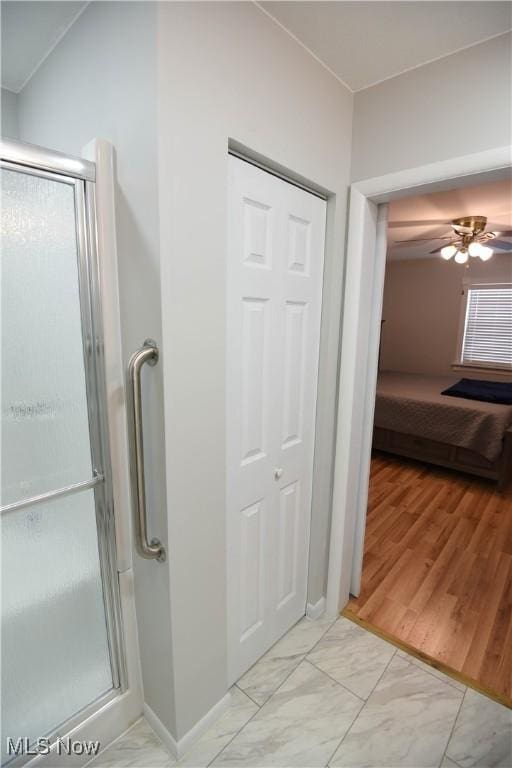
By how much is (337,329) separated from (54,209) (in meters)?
1.15

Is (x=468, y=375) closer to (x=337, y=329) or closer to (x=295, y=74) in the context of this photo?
(x=337, y=329)

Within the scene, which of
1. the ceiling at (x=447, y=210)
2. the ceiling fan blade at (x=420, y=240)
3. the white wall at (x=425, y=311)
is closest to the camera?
the ceiling at (x=447, y=210)

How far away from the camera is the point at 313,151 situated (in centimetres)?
135

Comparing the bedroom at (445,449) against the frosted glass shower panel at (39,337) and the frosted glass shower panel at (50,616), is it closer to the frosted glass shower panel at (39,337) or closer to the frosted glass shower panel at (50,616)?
→ the frosted glass shower panel at (50,616)

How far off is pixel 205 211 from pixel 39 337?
0.59 meters

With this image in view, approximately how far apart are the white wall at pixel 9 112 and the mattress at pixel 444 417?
11.4 feet

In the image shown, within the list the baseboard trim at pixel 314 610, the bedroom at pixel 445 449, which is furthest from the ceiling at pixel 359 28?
the baseboard trim at pixel 314 610

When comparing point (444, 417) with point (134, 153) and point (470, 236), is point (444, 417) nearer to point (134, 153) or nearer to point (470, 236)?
point (470, 236)

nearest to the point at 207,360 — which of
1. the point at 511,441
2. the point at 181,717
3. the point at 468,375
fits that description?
the point at 181,717

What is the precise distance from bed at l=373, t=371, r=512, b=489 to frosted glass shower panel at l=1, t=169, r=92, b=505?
3.23 metres

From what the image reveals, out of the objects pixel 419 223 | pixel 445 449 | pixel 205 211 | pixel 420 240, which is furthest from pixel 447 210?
pixel 205 211

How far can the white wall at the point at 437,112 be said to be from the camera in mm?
1171

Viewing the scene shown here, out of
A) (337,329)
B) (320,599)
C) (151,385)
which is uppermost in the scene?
(337,329)

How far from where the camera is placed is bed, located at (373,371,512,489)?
3.14 m
